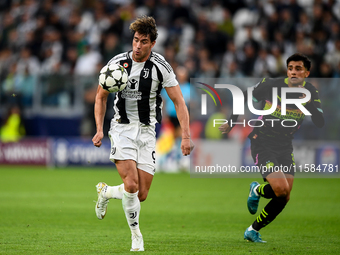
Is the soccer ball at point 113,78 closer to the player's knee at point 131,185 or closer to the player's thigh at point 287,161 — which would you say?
the player's knee at point 131,185

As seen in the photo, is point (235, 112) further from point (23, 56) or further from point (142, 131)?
point (23, 56)

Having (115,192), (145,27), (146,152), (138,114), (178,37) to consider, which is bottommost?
(115,192)

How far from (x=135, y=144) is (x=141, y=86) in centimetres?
67

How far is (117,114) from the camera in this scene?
21.7 ft

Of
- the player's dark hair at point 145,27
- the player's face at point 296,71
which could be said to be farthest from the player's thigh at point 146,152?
the player's face at point 296,71

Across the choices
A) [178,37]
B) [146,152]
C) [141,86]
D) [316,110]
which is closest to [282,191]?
[316,110]

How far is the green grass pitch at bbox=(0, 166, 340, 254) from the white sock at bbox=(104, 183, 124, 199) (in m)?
0.57

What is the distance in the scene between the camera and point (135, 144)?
644cm

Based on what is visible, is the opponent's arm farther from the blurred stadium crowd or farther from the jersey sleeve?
the blurred stadium crowd

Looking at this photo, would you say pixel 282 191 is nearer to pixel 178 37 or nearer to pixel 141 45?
pixel 141 45

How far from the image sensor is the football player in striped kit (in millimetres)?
6285

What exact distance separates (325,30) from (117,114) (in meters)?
13.5

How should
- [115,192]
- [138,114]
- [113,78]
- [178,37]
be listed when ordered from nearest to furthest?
[113,78] < [138,114] < [115,192] < [178,37]

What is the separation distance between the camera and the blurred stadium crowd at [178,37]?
709 inches
